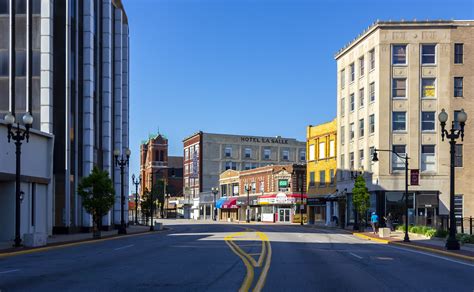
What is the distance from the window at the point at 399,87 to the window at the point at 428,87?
1655 mm

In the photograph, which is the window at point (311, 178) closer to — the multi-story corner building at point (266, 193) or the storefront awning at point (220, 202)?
the multi-story corner building at point (266, 193)

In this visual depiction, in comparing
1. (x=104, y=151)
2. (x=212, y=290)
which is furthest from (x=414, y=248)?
(x=104, y=151)

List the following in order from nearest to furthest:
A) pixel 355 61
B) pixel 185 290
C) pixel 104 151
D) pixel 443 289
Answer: pixel 185 290 → pixel 443 289 → pixel 104 151 → pixel 355 61

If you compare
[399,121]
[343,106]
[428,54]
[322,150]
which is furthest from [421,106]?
[322,150]

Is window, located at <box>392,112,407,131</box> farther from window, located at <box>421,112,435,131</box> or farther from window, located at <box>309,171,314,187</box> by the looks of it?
window, located at <box>309,171,314,187</box>

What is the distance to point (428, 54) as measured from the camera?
59219mm

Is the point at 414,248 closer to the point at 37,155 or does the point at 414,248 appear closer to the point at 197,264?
the point at 197,264

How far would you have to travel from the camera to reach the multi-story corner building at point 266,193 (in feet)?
299

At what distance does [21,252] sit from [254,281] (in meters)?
14.6

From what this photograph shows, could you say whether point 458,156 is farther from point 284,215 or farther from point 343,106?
point 284,215

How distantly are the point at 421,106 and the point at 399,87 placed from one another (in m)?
2.73

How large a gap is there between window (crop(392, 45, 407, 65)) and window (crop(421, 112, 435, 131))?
5.36 metres

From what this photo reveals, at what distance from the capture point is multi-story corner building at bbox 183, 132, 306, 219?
120812 mm

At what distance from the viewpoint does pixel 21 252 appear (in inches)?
1005
